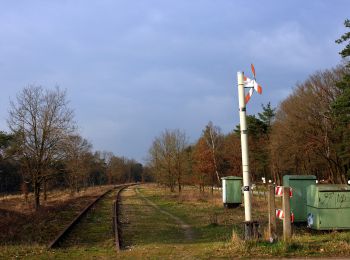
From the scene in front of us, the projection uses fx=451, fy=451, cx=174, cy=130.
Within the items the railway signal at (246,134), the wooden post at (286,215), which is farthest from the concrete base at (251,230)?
the wooden post at (286,215)

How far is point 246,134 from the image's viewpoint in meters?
11.4

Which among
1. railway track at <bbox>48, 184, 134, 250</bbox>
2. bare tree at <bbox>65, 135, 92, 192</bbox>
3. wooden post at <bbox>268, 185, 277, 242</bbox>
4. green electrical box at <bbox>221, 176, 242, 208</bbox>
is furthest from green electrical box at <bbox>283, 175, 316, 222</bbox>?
bare tree at <bbox>65, 135, 92, 192</bbox>

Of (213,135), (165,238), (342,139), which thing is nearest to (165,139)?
(213,135)

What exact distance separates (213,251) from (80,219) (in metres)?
12.3

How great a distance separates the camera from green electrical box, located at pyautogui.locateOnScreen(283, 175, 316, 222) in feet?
51.6

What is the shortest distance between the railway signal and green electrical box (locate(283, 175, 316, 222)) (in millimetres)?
5054

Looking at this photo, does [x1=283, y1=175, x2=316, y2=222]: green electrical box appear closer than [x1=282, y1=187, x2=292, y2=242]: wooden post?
No

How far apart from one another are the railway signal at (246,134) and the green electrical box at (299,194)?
5.05m

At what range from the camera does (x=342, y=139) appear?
163ft

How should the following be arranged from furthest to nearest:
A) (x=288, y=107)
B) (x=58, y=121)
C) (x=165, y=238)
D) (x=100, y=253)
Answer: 1. (x=288, y=107)
2. (x=58, y=121)
3. (x=165, y=238)
4. (x=100, y=253)

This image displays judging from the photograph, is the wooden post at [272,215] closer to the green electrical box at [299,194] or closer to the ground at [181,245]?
the ground at [181,245]

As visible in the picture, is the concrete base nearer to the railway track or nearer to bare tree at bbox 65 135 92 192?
the railway track

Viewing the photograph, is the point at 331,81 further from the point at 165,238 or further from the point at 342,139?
the point at 165,238

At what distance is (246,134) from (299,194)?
19.0 ft
